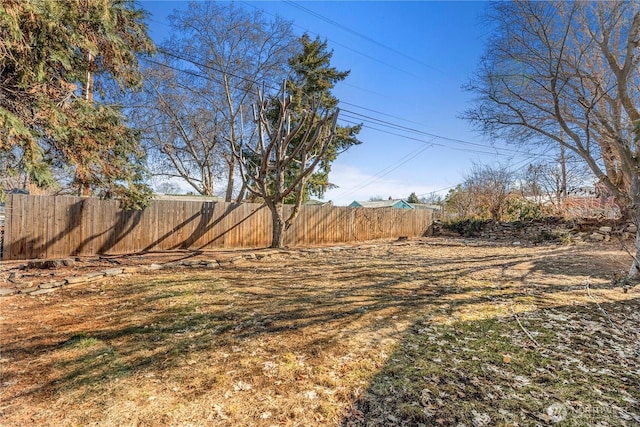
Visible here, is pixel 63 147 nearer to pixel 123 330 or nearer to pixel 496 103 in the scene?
pixel 123 330

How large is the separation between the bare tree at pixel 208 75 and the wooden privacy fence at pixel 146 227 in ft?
10.6

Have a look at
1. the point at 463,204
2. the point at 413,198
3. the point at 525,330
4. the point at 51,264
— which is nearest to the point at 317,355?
the point at 525,330

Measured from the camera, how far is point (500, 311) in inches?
127

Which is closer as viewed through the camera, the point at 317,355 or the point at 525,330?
the point at 317,355

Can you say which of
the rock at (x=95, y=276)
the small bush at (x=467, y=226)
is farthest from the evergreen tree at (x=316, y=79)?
the rock at (x=95, y=276)

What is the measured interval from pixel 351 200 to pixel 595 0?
91.4 feet

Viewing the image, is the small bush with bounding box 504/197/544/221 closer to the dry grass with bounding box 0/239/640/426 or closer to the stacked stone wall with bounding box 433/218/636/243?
the stacked stone wall with bounding box 433/218/636/243

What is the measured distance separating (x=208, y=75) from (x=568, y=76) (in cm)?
1112

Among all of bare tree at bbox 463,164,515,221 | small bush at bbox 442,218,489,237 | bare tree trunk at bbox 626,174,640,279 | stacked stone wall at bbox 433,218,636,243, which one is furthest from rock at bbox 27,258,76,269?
bare tree at bbox 463,164,515,221

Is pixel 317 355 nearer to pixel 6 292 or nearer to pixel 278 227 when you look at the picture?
pixel 6 292

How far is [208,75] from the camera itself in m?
11.6

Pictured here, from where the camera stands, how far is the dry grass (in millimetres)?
1584

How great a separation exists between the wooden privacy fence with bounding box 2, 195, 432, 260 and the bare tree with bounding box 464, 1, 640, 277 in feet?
18.5

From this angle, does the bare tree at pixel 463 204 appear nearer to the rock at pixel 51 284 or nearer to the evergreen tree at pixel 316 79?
the evergreen tree at pixel 316 79
